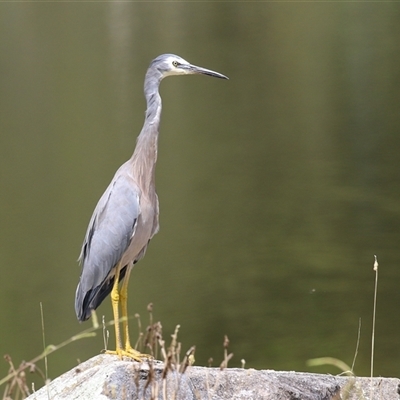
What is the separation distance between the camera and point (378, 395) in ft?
14.5

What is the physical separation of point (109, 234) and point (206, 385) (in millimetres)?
1533

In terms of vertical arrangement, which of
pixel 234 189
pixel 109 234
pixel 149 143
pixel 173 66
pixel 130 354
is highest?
pixel 173 66

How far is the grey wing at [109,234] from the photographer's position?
204 inches

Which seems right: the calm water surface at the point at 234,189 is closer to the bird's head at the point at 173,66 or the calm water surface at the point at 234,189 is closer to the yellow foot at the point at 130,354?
the yellow foot at the point at 130,354

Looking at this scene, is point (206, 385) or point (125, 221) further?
point (125, 221)

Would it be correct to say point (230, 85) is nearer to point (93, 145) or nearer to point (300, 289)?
point (93, 145)

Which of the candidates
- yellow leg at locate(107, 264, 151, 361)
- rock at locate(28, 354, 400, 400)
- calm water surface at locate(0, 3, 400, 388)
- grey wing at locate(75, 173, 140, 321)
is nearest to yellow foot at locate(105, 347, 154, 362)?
yellow leg at locate(107, 264, 151, 361)

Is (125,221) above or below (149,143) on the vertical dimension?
below

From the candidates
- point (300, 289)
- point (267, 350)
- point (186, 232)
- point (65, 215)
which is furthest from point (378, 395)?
point (65, 215)

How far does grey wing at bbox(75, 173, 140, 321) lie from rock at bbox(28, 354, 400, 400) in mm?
863

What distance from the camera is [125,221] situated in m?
5.16

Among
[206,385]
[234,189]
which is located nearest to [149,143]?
[206,385]

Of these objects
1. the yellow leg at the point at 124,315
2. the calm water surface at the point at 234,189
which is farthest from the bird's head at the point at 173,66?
the calm water surface at the point at 234,189

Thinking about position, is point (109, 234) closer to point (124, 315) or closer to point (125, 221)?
point (125, 221)
